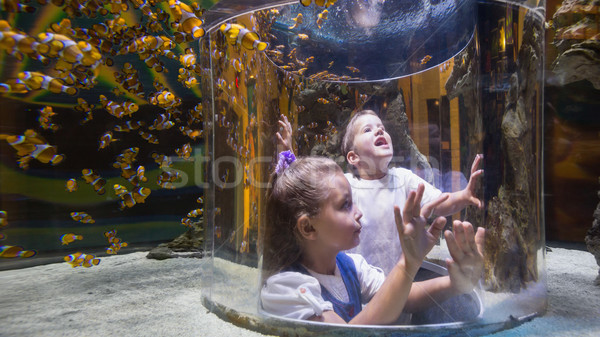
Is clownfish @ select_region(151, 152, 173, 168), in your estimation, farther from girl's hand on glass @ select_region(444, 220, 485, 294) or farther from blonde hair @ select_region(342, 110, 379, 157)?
girl's hand on glass @ select_region(444, 220, 485, 294)

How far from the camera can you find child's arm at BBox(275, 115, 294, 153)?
1572mm

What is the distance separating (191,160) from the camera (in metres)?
5.07

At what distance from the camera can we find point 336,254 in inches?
57.6

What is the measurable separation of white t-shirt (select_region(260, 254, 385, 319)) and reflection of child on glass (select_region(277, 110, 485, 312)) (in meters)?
0.06

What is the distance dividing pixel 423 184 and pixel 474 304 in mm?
592

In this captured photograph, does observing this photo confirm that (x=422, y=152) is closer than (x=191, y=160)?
Yes

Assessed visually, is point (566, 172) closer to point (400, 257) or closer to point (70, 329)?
point (400, 257)

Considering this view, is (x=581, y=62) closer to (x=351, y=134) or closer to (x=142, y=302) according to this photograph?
(x=351, y=134)

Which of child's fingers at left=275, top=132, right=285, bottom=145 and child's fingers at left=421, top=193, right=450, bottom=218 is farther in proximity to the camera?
child's fingers at left=275, top=132, right=285, bottom=145

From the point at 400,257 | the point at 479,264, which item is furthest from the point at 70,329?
the point at 479,264

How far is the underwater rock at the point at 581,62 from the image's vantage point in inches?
109

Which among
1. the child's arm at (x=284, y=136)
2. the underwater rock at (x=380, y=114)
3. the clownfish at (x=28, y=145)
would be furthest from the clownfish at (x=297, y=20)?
the clownfish at (x=28, y=145)

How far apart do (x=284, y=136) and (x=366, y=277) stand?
2.37 ft

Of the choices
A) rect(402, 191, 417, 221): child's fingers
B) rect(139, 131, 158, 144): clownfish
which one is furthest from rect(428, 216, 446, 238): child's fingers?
rect(139, 131, 158, 144): clownfish
